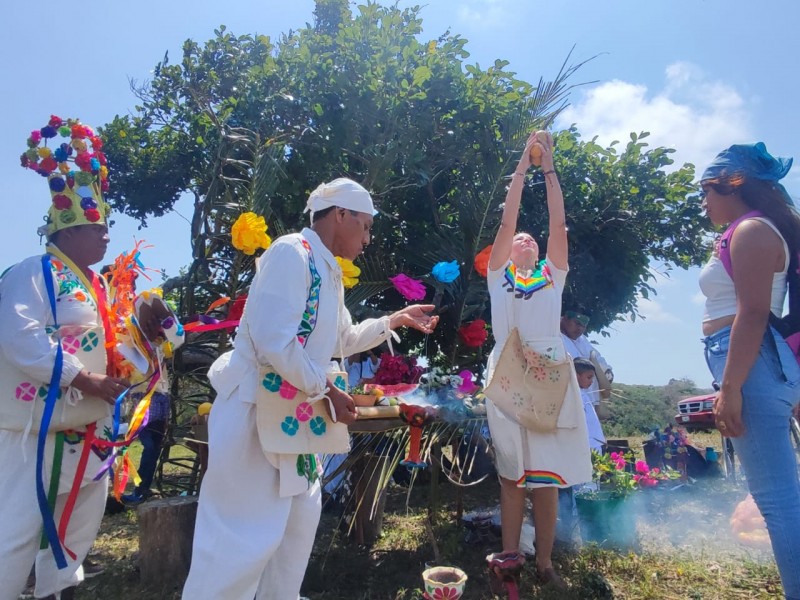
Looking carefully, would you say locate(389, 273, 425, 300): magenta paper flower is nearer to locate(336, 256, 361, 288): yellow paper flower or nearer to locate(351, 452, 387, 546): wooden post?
locate(336, 256, 361, 288): yellow paper flower

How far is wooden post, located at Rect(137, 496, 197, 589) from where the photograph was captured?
11.3 ft

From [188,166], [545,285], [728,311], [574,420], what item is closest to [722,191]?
[728,311]

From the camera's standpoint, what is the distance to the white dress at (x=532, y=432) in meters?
3.02

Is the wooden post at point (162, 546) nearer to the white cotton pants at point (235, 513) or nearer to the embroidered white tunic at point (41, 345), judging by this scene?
the embroidered white tunic at point (41, 345)

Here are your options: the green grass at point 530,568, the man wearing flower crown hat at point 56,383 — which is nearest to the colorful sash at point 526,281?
the green grass at point 530,568

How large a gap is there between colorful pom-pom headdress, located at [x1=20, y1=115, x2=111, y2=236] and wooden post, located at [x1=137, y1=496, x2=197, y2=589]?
1765 millimetres

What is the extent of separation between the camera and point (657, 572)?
10.8ft

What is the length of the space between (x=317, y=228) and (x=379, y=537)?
268cm

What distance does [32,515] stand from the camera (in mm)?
2406

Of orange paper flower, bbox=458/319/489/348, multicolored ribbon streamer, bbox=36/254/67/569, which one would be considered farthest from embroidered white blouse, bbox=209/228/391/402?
orange paper flower, bbox=458/319/489/348

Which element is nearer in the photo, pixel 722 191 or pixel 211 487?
pixel 211 487

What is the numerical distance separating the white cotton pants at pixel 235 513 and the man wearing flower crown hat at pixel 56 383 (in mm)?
731

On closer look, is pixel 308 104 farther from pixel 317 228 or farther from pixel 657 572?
pixel 657 572

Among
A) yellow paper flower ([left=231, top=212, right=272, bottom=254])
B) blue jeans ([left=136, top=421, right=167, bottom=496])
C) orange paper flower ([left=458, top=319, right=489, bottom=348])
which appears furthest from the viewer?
orange paper flower ([left=458, top=319, right=489, bottom=348])
